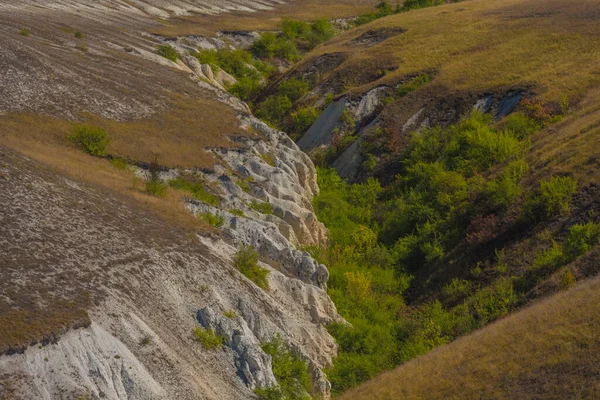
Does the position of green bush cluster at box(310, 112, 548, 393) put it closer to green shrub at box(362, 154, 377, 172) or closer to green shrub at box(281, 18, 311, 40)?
green shrub at box(362, 154, 377, 172)

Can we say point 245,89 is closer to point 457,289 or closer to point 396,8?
point 396,8

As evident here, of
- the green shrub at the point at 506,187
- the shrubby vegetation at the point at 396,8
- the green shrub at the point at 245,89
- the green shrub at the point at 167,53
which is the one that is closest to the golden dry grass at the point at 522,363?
the green shrub at the point at 506,187

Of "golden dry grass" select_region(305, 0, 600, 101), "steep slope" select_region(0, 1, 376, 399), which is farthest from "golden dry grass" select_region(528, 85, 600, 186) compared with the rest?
"steep slope" select_region(0, 1, 376, 399)

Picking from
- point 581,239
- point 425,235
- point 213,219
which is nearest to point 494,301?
point 581,239

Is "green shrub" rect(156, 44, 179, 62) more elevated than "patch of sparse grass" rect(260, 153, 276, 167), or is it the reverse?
"patch of sparse grass" rect(260, 153, 276, 167)

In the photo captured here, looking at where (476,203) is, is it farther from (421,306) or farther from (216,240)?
(216,240)

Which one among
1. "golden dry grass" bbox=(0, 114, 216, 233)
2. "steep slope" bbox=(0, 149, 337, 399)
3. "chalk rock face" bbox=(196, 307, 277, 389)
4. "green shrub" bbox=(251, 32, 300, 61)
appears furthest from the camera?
"green shrub" bbox=(251, 32, 300, 61)
